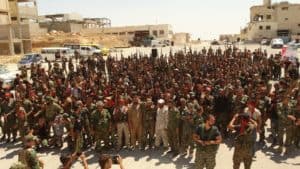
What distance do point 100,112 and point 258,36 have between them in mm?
60894

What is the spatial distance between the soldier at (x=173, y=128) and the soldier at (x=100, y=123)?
159cm

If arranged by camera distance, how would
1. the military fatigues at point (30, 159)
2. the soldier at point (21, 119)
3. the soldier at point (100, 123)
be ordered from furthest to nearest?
the soldier at point (21, 119) → the soldier at point (100, 123) → the military fatigues at point (30, 159)

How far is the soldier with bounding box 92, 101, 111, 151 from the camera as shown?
984 cm

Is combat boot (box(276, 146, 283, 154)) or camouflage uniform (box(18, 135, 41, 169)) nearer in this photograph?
camouflage uniform (box(18, 135, 41, 169))

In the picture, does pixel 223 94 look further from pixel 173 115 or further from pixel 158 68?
pixel 158 68

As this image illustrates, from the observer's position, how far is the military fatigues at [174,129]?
9.54 m

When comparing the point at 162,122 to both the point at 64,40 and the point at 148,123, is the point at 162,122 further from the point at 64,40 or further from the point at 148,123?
the point at 64,40

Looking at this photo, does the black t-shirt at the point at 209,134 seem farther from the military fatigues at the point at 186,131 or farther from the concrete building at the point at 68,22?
the concrete building at the point at 68,22

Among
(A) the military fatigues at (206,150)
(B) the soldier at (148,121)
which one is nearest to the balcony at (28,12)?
(B) the soldier at (148,121)

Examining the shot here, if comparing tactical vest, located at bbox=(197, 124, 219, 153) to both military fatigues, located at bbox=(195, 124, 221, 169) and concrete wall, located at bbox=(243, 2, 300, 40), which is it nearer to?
military fatigues, located at bbox=(195, 124, 221, 169)

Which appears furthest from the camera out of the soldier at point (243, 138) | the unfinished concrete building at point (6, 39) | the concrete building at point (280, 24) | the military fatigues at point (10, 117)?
the concrete building at point (280, 24)

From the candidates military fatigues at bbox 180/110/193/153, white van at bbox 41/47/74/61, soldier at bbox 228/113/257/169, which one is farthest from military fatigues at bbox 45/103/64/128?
white van at bbox 41/47/74/61

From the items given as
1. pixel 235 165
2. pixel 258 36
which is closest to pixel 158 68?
pixel 235 165

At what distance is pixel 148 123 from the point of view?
10211 millimetres
